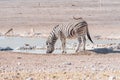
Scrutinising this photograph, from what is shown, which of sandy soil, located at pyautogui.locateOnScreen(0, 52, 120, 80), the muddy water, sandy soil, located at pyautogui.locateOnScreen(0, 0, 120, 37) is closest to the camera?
sandy soil, located at pyautogui.locateOnScreen(0, 52, 120, 80)

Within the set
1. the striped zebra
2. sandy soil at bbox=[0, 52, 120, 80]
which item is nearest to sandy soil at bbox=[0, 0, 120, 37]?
the striped zebra

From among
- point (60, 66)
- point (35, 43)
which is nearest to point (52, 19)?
point (35, 43)

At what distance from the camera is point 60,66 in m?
14.9

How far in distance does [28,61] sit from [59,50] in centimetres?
533

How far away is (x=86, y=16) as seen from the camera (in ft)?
125

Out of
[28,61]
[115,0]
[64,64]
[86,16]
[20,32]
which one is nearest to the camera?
[64,64]

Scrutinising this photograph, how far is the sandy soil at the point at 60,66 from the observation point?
41.5 ft

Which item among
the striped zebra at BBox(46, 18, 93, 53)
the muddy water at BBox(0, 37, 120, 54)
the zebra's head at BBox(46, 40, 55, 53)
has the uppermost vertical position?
the striped zebra at BBox(46, 18, 93, 53)

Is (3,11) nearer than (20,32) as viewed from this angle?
No

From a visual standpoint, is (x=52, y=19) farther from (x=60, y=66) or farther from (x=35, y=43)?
(x=60, y=66)

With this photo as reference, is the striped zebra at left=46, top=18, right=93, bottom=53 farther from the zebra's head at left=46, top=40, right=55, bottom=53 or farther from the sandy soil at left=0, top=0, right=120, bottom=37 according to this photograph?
the sandy soil at left=0, top=0, right=120, bottom=37

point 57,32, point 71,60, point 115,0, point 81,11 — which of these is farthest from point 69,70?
point 115,0

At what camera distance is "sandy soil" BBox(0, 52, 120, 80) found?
41.5 ft

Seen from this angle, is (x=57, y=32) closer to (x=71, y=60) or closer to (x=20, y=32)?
(x=71, y=60)
